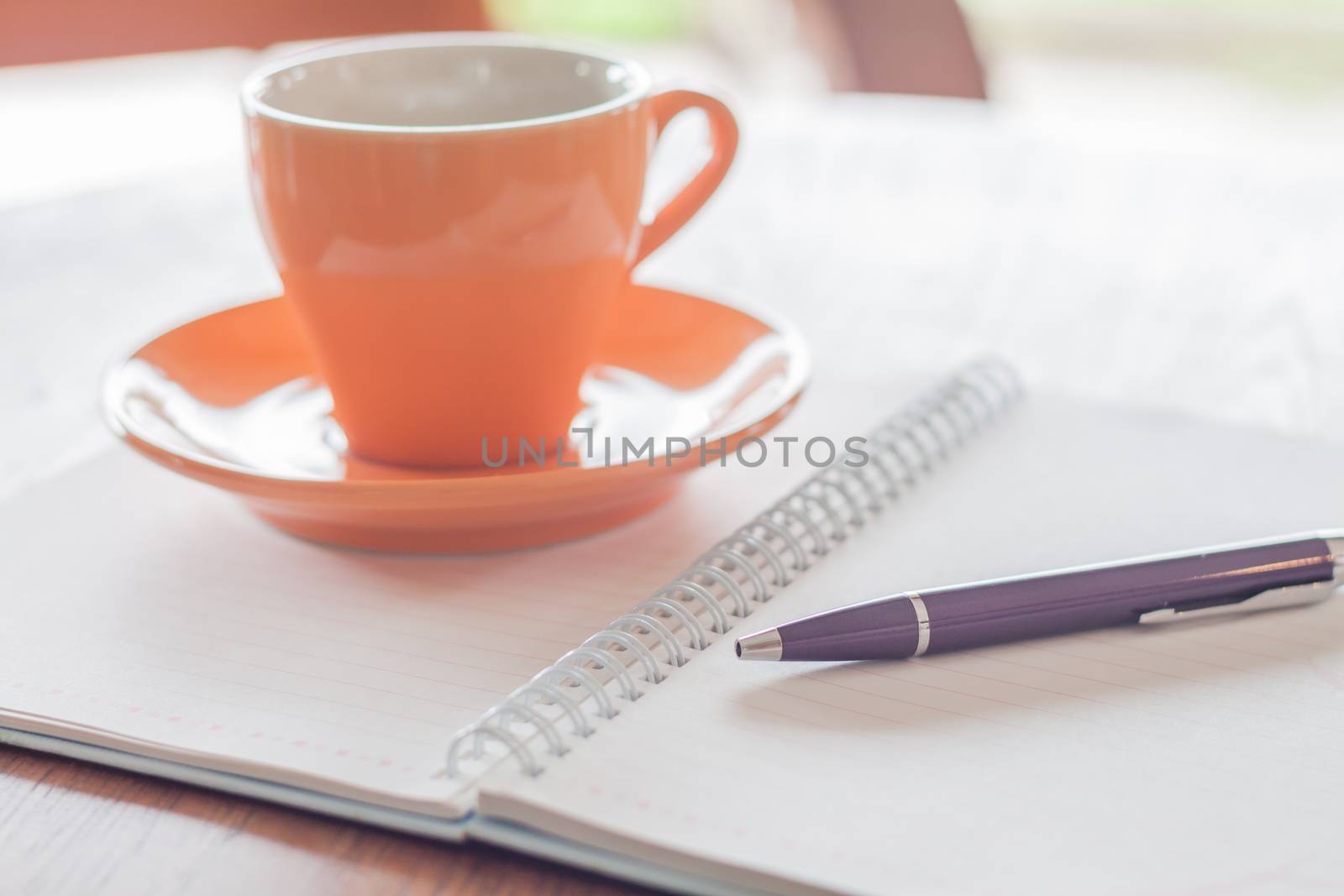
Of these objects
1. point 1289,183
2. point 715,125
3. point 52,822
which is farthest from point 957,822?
point 1289,183

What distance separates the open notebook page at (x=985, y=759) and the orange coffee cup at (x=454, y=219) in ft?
0.58

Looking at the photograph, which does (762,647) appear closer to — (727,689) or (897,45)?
(727,689)

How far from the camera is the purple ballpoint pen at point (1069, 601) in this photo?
484 millimetres

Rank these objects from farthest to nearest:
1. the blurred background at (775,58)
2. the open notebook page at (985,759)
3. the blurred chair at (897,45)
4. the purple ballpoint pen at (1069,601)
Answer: the blurred chair at (897,45)
the blurred background at (775,58)
the purple ballpoint pen at (1069,601)
the open notebook page at (985,759)

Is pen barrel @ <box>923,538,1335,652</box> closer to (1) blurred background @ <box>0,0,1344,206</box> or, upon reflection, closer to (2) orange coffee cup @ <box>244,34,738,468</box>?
(2) orange coffee cup @ <box>244,34,738,468</box>

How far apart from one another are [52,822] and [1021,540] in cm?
41

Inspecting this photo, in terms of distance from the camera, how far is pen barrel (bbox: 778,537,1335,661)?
48 cm

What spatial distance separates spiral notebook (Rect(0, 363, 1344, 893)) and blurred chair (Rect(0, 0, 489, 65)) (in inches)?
42.2

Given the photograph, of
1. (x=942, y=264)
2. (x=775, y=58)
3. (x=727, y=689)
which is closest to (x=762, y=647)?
(x=727, y=689)

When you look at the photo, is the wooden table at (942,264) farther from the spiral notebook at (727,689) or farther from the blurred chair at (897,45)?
the blurred chair at (897,45)

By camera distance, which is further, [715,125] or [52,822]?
[715,125]

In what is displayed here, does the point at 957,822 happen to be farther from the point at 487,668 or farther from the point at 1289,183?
the point at 1289,183

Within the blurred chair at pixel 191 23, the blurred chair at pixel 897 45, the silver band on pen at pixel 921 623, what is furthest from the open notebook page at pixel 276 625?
the blurred chair at pixel 897 45

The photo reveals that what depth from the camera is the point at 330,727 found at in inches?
17.6
